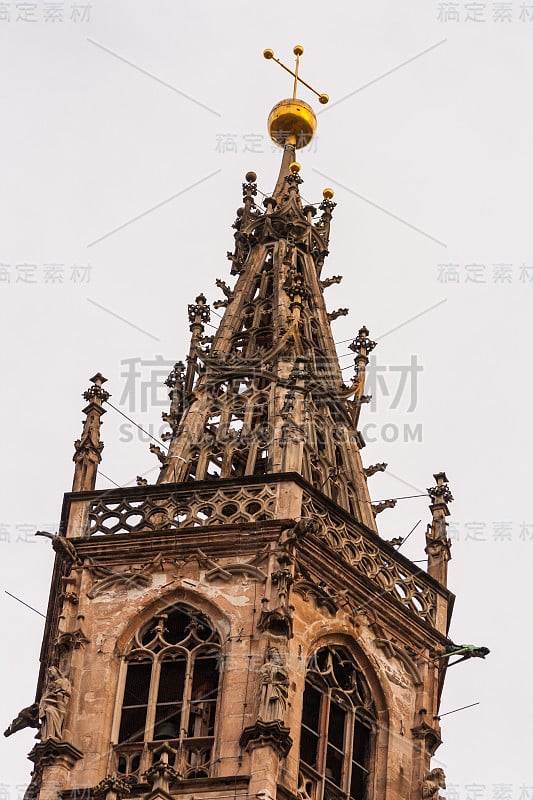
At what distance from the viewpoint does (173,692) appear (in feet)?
160

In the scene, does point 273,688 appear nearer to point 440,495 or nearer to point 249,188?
point 440,495

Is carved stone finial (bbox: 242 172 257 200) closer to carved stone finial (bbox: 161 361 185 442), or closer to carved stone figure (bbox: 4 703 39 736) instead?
carved stone finial (bbox: 161 361 185 442)

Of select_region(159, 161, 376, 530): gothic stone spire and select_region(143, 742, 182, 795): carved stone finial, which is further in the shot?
select_region(159, 161, 376, 530): gothic stone spire

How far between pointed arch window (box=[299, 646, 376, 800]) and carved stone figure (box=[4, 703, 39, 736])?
4.50 metres

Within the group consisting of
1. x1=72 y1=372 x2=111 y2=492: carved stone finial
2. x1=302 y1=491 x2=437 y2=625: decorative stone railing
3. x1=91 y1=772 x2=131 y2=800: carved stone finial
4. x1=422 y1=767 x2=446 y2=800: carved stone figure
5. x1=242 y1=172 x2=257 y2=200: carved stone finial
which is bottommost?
x1=91 y1=772 x2=131 y2=800: carved stone finial

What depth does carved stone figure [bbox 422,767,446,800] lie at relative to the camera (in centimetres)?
4869

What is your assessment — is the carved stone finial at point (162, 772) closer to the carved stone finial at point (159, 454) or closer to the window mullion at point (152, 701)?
the window mullion at point (152, 701)

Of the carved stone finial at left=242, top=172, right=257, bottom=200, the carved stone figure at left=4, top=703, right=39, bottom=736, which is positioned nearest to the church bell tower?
the carved stone figure at left=4, top=703, right=39, bottom=736

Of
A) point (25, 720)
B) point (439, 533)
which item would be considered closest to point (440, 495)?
point (439, 533)

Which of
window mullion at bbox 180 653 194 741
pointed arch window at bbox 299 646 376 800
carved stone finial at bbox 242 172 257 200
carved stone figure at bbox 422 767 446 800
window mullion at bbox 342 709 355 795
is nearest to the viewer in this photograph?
window mullion at bbox 180 653 194 741

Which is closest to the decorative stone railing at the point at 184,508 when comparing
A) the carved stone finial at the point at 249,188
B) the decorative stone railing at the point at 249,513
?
the decorative stone railing at the point at 249,513

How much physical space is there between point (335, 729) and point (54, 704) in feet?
15.0

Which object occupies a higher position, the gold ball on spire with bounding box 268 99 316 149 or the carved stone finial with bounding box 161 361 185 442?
the gold ball on spire with bounding box 268 99 316 149

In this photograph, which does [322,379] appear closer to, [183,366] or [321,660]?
[183,366]
